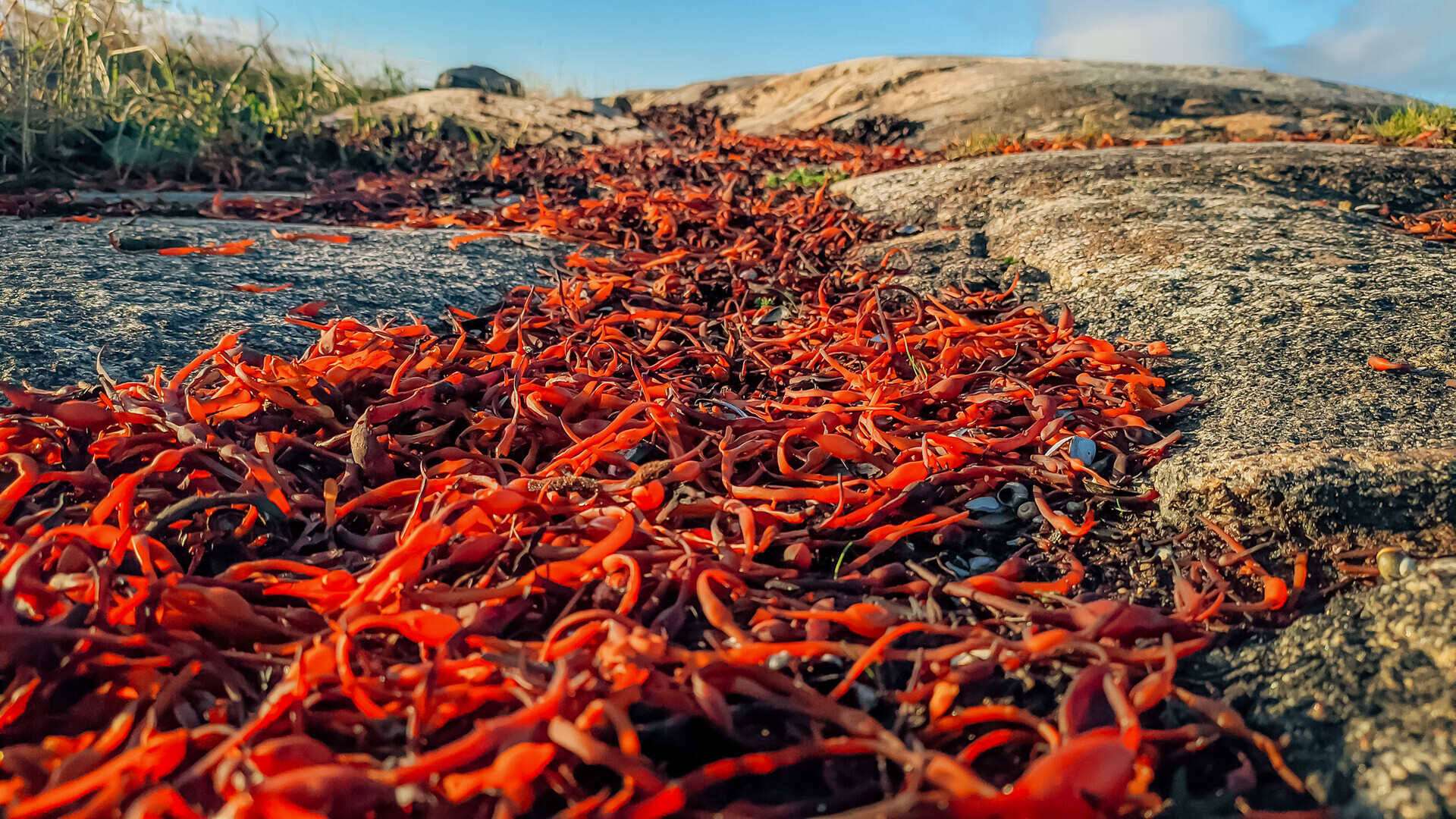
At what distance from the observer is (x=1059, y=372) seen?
2158mm

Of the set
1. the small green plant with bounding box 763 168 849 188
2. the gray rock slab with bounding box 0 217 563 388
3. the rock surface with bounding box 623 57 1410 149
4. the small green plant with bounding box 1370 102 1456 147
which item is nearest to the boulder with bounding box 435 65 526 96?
the rock surface with bounding box 623 57 1410 149

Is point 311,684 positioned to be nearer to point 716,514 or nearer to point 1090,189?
point 716,514

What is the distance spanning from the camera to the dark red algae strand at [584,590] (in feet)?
3.25

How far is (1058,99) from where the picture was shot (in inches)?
325

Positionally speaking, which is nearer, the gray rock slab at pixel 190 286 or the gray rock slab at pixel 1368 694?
the gray rock slab at pixel 1368 694

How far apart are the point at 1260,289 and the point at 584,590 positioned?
2210mm

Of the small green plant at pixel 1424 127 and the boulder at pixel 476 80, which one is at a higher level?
the boulder at pixel 476 80

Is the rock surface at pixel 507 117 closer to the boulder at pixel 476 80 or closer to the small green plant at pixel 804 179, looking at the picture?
the boulder at pixel 476 80

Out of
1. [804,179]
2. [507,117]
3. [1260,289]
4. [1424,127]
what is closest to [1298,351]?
[1260,289]

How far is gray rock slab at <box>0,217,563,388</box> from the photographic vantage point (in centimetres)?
206

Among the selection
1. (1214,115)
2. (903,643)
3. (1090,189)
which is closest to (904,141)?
(1214,115)

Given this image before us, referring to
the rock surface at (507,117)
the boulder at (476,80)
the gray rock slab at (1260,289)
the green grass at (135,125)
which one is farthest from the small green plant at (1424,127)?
the boulder at (476,80)

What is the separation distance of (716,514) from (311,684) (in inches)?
29.3

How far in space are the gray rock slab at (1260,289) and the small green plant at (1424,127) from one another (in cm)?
123
